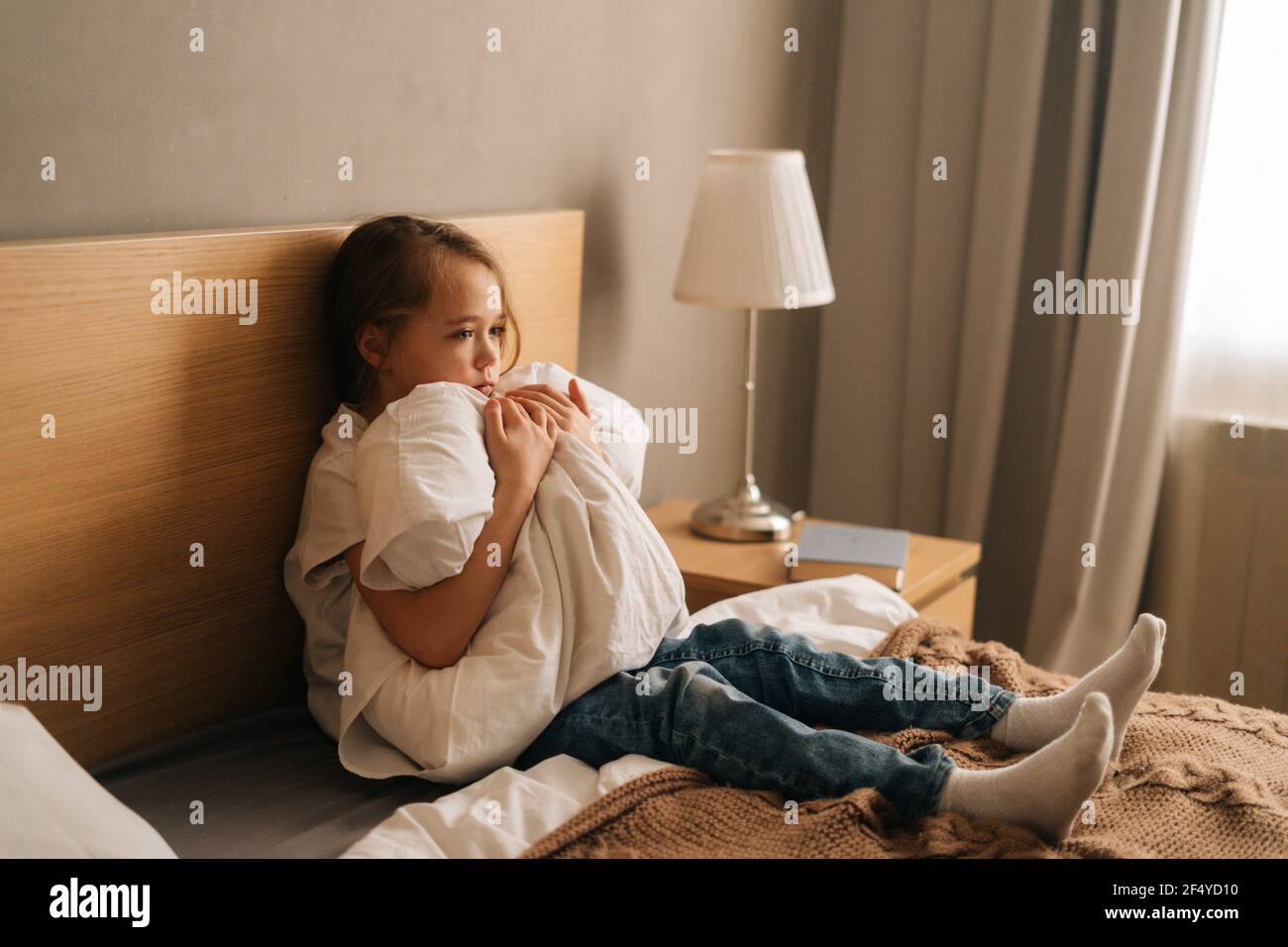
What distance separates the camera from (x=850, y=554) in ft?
6.77

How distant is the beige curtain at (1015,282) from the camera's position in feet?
8.00

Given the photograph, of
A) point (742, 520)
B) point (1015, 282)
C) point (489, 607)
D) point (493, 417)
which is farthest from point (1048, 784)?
point (1015, 282)

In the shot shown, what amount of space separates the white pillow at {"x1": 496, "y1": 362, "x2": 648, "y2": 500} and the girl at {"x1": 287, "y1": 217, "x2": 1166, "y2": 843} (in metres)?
0.08

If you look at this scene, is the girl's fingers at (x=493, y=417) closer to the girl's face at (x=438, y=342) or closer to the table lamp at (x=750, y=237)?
the girl's face at (x=438, y=342)

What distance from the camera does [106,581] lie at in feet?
4.24

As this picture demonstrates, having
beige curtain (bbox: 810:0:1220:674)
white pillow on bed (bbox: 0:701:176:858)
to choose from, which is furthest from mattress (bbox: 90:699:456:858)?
beige curtain (bbox: 810:0:1220:674)

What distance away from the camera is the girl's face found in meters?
1.48

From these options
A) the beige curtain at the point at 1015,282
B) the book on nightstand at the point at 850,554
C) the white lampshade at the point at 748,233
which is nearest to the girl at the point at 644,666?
the book on nightstand at the point at 850,554

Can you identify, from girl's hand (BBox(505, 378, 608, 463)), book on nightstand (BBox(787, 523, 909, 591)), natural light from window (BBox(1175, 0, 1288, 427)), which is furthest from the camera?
natural light from window (BBox(1175, 0, 1288, 427))

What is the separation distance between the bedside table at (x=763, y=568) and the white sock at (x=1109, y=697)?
2.10 feet

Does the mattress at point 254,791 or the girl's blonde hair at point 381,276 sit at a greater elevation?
the girl's blonde hair at point 381,276

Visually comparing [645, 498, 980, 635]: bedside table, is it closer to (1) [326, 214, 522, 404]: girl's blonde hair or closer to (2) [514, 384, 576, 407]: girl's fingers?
(2) [514, 384, 576, 407]: girl's fingers

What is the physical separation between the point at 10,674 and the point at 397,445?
44cm

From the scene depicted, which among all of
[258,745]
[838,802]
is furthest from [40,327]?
[838,802]
